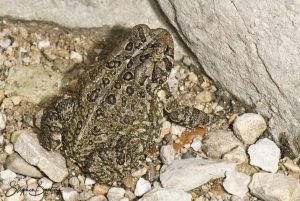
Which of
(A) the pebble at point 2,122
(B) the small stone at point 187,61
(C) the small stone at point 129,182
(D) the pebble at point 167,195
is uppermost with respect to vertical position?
(B) the small stone at point 187,61

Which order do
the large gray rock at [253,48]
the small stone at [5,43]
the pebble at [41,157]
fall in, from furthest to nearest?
the small stone at [5,43] → the pebble at [41,157] → the large gray rock at [253,48]

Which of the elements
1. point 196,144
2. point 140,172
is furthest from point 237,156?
point 140,172

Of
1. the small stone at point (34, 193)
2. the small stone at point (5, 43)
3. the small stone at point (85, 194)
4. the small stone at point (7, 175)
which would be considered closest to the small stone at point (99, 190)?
the small stone at point (85, 194)

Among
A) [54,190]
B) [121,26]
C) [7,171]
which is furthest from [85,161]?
[121,26]

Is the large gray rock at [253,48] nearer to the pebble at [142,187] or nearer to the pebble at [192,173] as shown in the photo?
the pebble at [192,173]

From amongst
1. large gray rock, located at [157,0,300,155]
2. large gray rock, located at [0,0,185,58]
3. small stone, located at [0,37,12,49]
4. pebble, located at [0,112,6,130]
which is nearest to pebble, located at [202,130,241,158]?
large gray rock, located at [157,0,300,155]

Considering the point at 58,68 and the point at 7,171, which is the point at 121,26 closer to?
the point at 58,68

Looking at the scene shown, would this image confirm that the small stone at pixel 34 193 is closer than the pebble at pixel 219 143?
Yes

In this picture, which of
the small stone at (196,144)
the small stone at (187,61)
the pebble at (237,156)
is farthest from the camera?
the small stone at (187,61)

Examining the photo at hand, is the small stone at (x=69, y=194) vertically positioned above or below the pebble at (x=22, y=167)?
below
